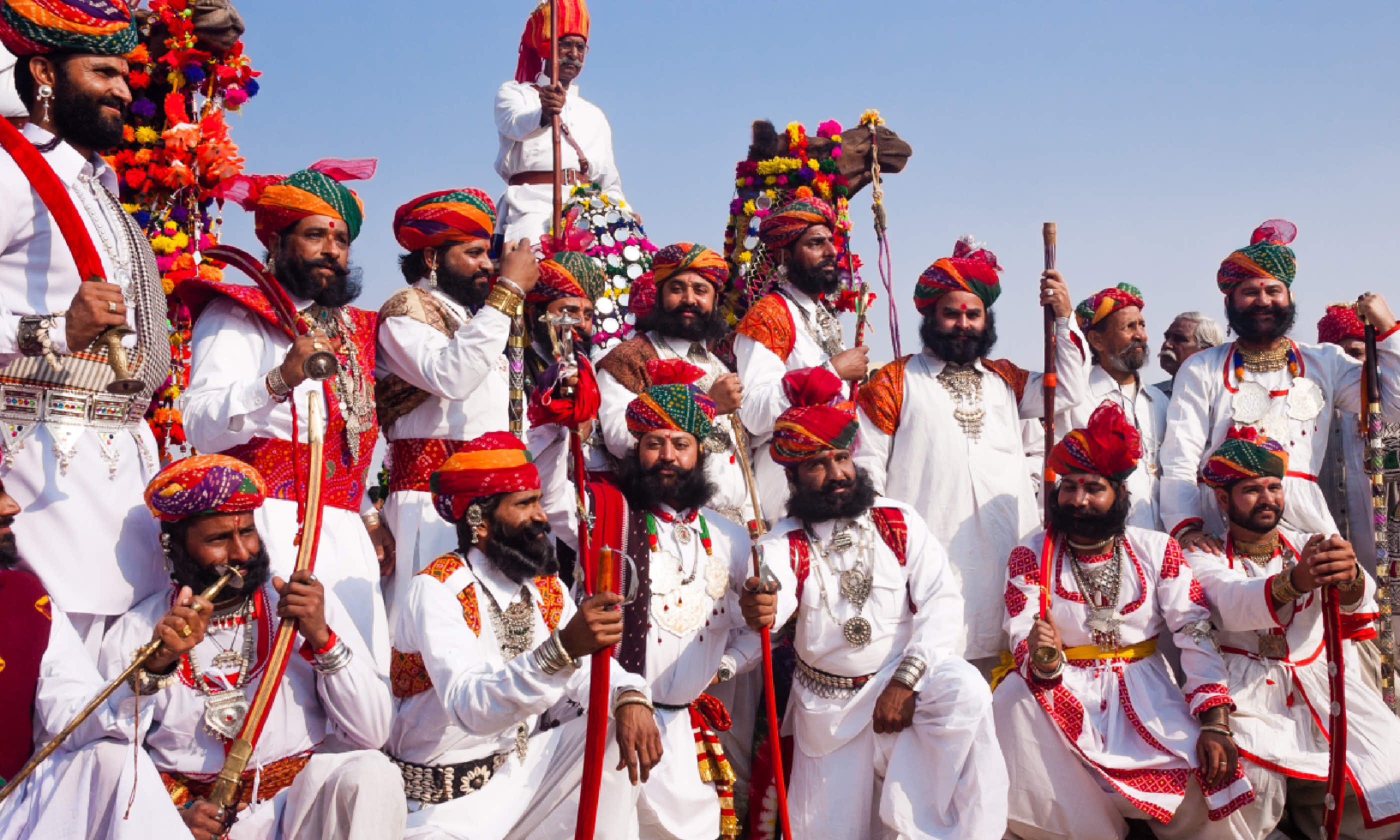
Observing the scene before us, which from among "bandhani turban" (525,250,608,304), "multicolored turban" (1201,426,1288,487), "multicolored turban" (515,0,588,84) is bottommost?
"multicolored turban" (1201,426,1288,487)

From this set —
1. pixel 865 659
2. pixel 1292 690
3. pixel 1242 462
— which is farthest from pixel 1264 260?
pixel 865 659

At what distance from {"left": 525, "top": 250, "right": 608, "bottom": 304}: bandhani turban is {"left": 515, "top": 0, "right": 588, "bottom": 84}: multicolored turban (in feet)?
9.75

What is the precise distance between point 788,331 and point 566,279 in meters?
1.18

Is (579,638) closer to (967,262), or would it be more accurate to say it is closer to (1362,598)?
(967,262)

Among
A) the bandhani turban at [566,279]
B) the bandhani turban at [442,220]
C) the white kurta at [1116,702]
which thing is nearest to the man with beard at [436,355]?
the bandhani turban at [442,220]

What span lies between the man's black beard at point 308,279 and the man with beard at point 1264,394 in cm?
396

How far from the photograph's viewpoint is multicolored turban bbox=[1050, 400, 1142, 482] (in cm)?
567

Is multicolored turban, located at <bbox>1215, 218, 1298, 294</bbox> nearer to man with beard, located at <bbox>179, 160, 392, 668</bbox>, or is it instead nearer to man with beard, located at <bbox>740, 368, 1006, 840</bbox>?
man with beard, located at <bbox>740, 368, 1006, 840</bbox>

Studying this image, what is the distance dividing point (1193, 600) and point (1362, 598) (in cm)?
80

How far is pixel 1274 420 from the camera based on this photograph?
6.37 meters

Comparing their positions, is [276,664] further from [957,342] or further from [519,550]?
[957,342]

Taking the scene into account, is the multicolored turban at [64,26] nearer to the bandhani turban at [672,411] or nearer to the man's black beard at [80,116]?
the man's black beard at [80,116]

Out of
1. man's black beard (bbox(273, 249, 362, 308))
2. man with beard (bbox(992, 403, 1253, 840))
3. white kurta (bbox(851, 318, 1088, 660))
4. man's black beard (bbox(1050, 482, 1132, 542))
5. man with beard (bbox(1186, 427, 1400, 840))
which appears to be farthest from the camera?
white kurta (bbox(851, 318, 1088, 660))

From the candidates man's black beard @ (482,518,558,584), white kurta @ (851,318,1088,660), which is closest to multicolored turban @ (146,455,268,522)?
man's black beard @ (482,518,558,584)
